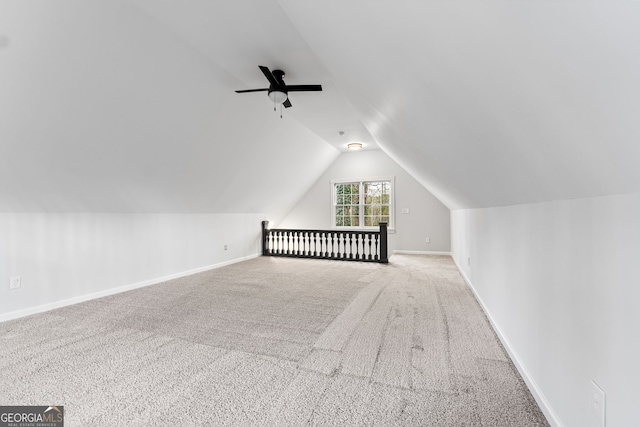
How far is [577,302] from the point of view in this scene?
1187mm

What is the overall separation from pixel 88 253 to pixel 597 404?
4.51 metres

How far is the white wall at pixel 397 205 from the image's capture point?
7.10 m

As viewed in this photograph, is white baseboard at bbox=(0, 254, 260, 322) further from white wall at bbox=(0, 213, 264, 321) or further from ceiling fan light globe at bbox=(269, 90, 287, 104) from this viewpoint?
ceiling fan light globe at bbox=(269, 90, 287, 104)

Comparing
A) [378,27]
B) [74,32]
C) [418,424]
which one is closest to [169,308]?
[74,32]

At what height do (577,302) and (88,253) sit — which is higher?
(577,302)

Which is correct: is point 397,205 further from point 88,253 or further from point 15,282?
point 15,282

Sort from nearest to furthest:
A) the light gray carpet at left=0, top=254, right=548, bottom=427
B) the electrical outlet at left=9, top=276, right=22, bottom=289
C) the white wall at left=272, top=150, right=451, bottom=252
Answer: the light gray carpet at left=0, top=254, right=548, bottom=427 → the electrical outlet at left=9, top=276, right=22, bottom=289 → the white wall at left=272, top=150, right=451, bottom=252

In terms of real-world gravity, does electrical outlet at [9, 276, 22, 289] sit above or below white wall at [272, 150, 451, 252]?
below

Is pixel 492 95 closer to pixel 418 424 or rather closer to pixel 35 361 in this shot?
pixel 418 424

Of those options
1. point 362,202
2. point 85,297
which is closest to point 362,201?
point 362,202

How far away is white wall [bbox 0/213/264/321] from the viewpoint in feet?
9.64

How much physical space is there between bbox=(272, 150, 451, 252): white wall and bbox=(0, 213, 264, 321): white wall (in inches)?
131
